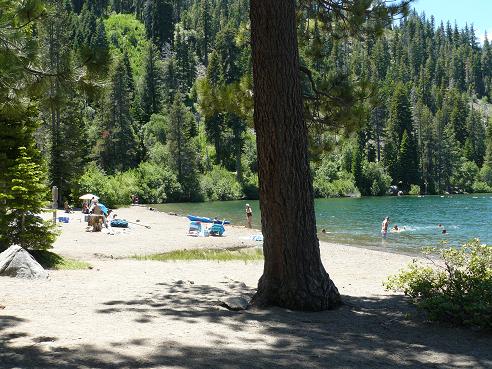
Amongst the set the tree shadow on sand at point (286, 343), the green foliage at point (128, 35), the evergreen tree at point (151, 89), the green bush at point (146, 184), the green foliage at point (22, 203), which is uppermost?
the green foliage at point (128, 35)

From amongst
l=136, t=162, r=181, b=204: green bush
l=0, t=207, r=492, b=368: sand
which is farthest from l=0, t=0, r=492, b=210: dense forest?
l=0, t=207, r=492, b=368: sand

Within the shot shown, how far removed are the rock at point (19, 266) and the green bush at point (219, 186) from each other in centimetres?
6112

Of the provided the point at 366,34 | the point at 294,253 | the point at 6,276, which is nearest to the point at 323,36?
the point at 366,34

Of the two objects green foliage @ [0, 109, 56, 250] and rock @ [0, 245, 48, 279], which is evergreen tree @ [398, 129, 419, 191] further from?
rock @ [0, 245, 48, 279]

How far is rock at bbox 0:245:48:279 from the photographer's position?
30.3ft

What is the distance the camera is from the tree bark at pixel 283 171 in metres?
7.02

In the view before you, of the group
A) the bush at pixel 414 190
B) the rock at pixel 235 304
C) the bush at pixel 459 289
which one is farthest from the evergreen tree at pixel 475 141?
the rock at pixel 235 304

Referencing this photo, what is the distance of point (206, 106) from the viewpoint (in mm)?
10078

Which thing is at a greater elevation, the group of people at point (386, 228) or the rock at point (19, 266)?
the rock at point (19, 266)

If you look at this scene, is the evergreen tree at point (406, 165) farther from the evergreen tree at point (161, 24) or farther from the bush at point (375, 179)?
the evergreen tree at point (161, 24)

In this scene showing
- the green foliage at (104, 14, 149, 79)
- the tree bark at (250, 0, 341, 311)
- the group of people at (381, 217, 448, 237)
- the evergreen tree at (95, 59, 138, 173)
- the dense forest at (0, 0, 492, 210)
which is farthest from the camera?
the green foliage at (104, 14, 149, 79)

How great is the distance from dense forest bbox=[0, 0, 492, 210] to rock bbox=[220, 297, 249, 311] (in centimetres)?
358

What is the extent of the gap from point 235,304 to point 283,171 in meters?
1.91

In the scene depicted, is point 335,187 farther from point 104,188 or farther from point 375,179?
point 104,188
